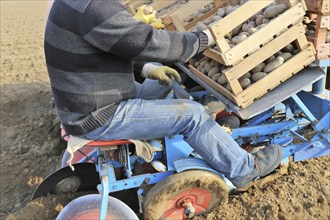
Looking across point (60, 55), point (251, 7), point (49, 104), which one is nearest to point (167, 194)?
point (60, 55)

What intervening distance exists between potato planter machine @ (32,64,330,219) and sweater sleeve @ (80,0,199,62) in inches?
22.5

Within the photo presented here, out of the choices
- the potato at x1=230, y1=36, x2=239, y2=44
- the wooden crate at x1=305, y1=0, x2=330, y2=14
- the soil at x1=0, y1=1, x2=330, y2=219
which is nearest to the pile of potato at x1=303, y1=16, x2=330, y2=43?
the wooden crate at x1=305, y1=0, x2=330, y2=14

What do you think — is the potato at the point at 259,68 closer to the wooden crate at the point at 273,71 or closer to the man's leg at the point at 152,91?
the wooden crate at the point at 273,71

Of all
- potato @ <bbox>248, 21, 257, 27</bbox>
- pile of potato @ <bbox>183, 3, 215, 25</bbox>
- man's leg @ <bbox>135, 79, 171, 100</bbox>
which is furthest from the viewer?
pile of potato @ <bbox>183, 3, 215, 25</bbox>

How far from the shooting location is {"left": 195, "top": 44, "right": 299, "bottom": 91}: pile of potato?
103 inches

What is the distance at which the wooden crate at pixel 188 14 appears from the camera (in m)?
3.23

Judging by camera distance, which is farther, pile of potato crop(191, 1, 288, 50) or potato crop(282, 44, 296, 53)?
potato crop(282, 44, 296, 53)

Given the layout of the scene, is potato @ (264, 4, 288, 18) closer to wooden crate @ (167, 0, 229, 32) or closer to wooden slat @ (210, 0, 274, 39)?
wooden slat @ (210, 0, 274, 39)

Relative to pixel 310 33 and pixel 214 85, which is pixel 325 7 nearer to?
pixel 310 33

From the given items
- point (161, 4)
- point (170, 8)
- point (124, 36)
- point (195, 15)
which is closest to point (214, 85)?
point (124, 36)

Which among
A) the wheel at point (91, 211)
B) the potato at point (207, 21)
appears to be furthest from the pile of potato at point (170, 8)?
the wheel at point (91, 211)

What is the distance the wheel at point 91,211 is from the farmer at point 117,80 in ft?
1.42

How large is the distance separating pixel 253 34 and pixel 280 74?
1.12 feet

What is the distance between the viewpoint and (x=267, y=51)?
257 cm
